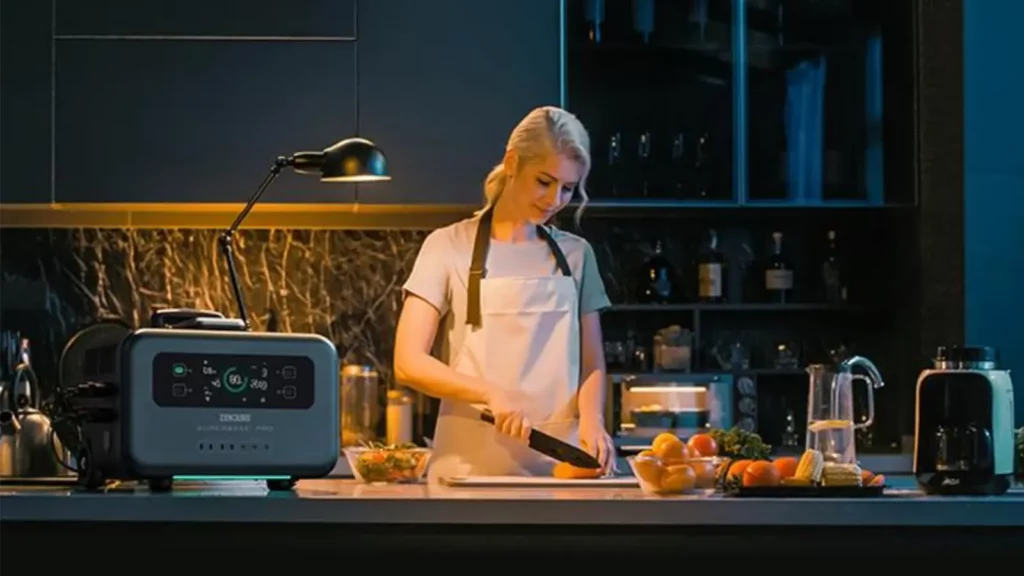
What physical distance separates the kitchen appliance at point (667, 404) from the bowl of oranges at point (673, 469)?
6.21 ft

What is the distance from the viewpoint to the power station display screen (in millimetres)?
2119

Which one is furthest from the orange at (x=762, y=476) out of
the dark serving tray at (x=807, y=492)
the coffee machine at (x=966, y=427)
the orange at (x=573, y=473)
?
the orange at (x=573, y=473)

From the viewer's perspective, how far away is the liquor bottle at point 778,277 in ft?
14.2

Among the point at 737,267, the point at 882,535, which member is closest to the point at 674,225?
the point at 737,267

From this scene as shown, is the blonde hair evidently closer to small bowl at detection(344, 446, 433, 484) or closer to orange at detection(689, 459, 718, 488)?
small bowl at detection(344, 446, 433, 484)

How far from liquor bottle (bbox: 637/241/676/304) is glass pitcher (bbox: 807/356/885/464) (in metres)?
1.93

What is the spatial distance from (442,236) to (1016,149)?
5.32 ft

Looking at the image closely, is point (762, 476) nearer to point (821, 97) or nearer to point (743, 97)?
point (743, 97)

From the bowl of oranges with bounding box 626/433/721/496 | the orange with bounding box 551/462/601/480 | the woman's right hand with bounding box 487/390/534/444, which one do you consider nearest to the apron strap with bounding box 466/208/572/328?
the woman's right hand with bounding box 487/390/534/444

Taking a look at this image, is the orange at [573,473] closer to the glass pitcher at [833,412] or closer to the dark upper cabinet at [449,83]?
the glass pitcher at [833,412]

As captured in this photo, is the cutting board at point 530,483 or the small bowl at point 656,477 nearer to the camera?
the small bowl at point 656,477

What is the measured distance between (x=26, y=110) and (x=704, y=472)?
244 centimetres

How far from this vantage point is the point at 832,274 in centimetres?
438

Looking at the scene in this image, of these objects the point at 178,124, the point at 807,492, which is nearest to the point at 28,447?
the point at 807,492
